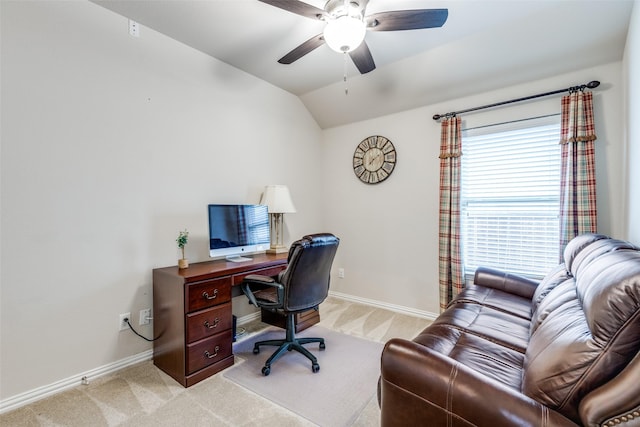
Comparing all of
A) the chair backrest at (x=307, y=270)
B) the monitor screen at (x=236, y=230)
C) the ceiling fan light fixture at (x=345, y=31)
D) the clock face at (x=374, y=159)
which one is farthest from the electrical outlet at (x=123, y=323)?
the clock face at (x=374, y=159)

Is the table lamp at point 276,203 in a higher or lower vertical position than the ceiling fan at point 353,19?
lower

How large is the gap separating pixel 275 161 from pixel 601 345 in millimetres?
3006

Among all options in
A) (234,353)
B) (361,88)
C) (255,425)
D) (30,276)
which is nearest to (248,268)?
(234,353)

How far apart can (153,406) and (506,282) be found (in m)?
2.62

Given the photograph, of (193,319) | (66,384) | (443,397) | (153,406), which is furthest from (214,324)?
(443,397)

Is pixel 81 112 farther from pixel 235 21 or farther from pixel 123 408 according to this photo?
pixel 123 408

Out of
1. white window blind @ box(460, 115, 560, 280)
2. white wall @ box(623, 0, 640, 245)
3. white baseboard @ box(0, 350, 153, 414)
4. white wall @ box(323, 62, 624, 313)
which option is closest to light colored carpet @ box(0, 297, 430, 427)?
white baseboard @ box(0, 350, 153, 414)

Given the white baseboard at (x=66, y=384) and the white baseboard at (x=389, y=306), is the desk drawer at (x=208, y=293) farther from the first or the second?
the white baseboard at (x=389, y=306)

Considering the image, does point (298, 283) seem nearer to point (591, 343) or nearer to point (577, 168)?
point (591, 343)

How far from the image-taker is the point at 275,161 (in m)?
3.33

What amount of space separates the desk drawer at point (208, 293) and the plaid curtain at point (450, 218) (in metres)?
2.07

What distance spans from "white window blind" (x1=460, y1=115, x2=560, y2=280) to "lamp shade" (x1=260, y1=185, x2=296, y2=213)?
5.93 feet

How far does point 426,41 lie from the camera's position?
8.09ft

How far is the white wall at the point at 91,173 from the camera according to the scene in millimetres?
1713
